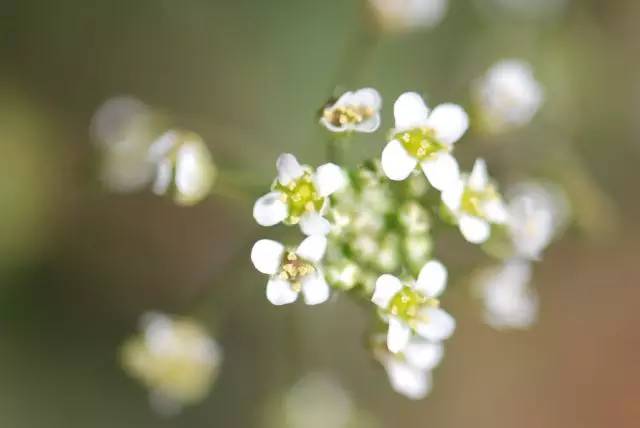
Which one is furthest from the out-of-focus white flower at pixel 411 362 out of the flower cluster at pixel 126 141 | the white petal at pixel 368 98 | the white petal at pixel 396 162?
the flower cluster at pixel 126 141

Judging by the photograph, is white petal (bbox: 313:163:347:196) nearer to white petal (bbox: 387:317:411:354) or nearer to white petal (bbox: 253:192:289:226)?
white petal (bbox: 253:192:289:226)

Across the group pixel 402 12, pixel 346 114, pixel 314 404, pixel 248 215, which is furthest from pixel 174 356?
pixel 402 12

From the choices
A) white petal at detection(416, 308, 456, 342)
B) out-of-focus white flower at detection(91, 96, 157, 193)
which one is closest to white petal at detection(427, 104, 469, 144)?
white petal at detection(416, 308, 456, 342)

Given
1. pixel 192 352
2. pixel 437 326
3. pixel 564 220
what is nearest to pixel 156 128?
pixel 192 352

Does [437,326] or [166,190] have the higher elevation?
[166,190]

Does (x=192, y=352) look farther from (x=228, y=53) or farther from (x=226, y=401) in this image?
(x=228, y=53)
